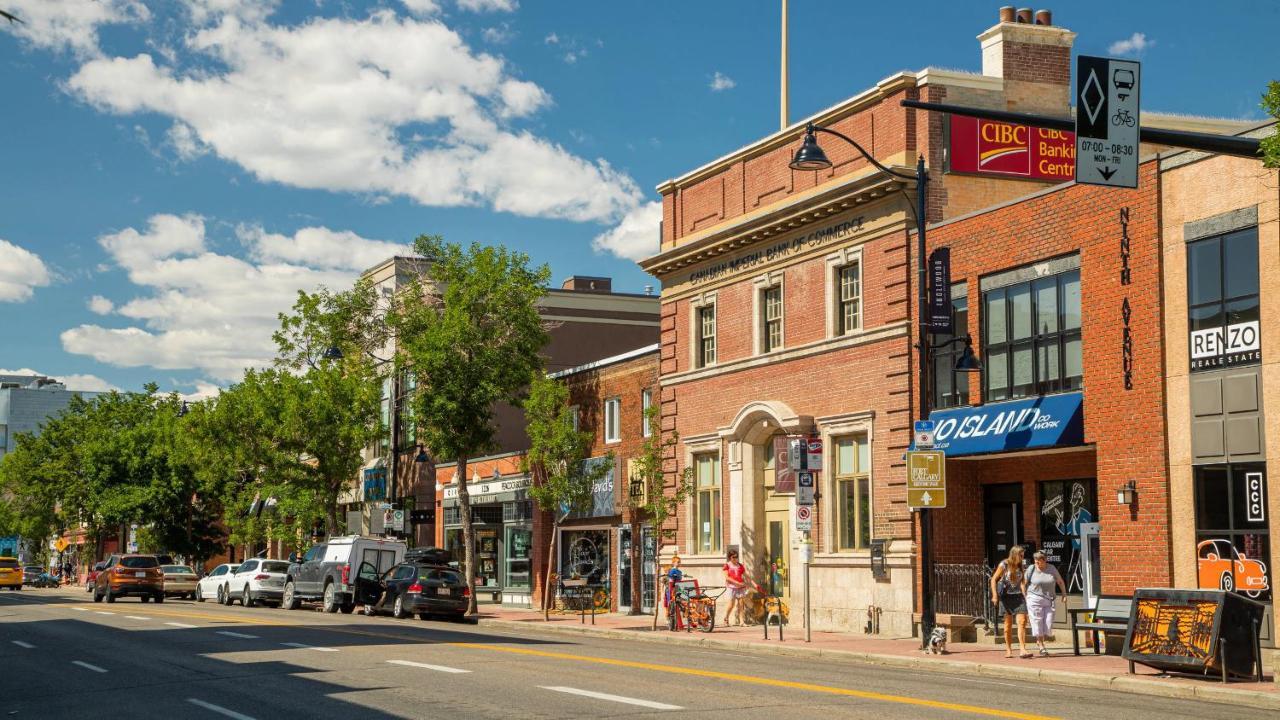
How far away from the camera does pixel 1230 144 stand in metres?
14.0

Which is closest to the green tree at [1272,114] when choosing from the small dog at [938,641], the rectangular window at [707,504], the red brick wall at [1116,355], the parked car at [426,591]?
the red brick wall at [1116,355]

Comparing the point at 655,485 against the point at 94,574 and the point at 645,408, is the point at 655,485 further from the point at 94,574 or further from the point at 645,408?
the point at 94,574

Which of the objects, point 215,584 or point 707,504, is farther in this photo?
point 215,584

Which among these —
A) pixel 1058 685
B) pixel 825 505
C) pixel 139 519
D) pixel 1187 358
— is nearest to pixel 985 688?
pixel 1058 685

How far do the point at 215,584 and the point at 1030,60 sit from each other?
117ft

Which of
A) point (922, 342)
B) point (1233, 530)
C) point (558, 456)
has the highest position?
point (922, 342)

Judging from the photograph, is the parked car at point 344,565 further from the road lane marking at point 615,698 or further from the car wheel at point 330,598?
the road lane marking at point 615,698

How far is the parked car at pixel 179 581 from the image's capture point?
55.4m

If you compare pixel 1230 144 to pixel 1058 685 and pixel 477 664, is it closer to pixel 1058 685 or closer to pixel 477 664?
pixel 1058 685

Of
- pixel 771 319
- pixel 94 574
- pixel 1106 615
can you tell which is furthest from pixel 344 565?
pixel 94 574

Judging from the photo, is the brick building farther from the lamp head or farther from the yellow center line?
the yellow center line

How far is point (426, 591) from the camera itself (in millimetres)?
36875

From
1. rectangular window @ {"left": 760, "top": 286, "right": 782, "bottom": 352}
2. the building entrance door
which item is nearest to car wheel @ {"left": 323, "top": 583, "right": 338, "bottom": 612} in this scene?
rectangular window @ {"left": 760, "top": 286, "right": 782, "bottom": 352}

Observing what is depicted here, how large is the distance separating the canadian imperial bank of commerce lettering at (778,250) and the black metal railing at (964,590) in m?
7.89
